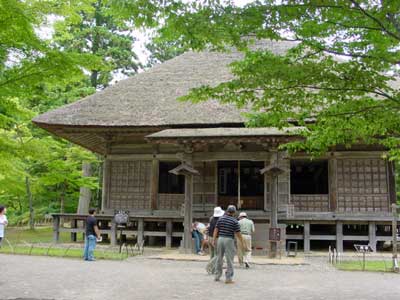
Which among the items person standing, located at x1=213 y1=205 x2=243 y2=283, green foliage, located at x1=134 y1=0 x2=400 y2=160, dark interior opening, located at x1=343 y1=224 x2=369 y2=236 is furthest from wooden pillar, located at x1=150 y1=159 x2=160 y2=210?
green foliage, located at x1=134 y1=0 x2=400 y2=160

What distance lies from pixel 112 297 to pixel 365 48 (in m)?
5.51

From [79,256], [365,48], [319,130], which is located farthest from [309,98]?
[79,256]

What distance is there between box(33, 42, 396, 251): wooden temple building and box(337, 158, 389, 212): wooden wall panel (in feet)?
0.13

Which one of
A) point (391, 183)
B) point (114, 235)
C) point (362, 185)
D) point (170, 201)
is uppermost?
point (391, 183)

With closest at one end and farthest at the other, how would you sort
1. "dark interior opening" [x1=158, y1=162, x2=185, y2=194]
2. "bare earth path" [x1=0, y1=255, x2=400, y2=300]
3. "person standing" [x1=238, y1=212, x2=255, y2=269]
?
"bare earth path" [x1=0, y1=255, x2=400, y2=300]
"person standing" [x1=238, y1=212, x2=255, y2=269]
"dark interior opening" [x1=158, y1=162, x2=185, y2=194]

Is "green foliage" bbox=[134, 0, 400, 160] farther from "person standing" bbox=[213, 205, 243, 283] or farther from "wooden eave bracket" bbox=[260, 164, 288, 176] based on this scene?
"wooden eave bracket" bbox=[260, 164, 288, 176]

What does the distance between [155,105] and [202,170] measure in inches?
128

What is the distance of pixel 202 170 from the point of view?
697 inches

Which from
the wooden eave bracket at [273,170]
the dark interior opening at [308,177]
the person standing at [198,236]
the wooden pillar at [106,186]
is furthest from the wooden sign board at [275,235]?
the wooden pillar at [106,186]

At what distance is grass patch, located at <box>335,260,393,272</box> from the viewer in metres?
10.9

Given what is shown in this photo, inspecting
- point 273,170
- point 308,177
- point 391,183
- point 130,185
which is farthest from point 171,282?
point 391,183

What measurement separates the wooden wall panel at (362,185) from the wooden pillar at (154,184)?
7211mm

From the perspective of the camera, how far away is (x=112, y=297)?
7133 millimetres

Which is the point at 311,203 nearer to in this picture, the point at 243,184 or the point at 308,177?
the point at 308,177
